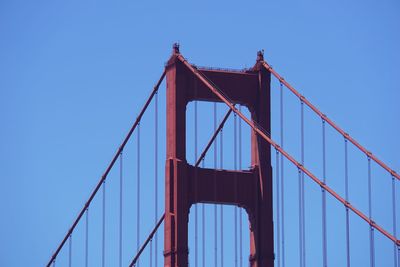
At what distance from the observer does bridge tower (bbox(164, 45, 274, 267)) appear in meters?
139

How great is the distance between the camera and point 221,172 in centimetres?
14138

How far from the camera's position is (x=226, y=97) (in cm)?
14162

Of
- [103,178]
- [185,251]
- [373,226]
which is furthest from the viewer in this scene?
[103,178]

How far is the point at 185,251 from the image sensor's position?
13775cm

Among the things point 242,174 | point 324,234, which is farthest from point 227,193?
point 324,234

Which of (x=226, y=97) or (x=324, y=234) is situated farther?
(x=226, y=97)

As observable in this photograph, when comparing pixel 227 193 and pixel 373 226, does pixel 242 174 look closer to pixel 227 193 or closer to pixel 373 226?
pixel 227 193

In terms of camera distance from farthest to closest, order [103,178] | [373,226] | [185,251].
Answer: [103,178] < [185,251] < [373,226]

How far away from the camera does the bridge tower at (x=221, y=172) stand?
139125 millimetres

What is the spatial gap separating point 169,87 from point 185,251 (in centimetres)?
949

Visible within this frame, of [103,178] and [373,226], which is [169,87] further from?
[373,226]

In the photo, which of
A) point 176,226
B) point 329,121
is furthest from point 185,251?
point 329,121

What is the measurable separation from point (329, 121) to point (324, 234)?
31.7ft

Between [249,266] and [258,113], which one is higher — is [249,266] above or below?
below
